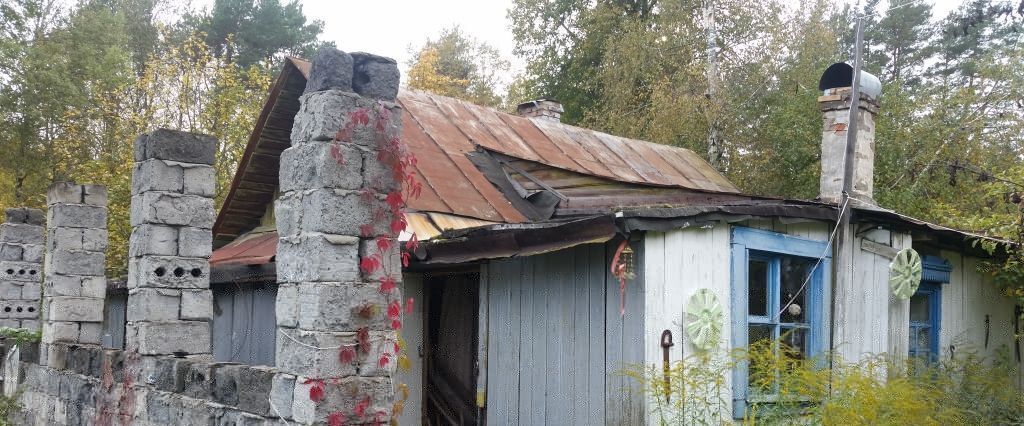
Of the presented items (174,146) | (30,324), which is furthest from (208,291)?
(30,324)

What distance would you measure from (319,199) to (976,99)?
60.2ft

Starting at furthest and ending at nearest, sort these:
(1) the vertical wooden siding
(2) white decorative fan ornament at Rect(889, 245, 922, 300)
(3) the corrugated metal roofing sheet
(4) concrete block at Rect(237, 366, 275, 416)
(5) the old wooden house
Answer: (1) the vertical wooden siding, (3) the corrugated metal roofing sheet, (2) white decorative fan ornament at Rect(889, 245, 922, 300), (5) the old wooden house, (4) concrete block at Rect(237, 366, 275, 416)

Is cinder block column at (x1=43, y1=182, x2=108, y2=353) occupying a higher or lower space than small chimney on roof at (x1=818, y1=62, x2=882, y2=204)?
lower

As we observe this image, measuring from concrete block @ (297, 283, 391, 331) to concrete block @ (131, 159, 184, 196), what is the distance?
331 cm

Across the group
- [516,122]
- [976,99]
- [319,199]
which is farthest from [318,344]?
[976,99]

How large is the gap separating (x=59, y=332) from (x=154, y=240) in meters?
3.41

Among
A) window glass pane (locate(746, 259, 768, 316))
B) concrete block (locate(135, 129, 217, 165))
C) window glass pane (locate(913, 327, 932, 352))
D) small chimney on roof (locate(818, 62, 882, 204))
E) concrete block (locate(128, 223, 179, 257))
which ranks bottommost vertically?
window glass pane (locate(913, 327, 932, 352))

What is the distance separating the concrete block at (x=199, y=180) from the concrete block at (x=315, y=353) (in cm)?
338

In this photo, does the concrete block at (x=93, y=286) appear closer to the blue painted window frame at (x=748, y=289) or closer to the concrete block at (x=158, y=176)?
the concrete block at (x=158, y=176)

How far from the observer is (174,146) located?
8203mm

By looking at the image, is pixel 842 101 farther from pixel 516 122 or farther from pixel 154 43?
pixel 154 43

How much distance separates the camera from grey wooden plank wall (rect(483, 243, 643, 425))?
24.3 feet

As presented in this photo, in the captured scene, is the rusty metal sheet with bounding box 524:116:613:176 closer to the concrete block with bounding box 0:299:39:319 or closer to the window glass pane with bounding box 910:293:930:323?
the window glass pane with bounding box 910:293:930:323

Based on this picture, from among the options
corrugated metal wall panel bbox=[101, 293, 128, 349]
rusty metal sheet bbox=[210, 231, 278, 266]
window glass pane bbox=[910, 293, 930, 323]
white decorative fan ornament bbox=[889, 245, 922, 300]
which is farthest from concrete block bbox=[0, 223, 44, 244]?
window glass pane bbox=[910, 293, 930, 323]
